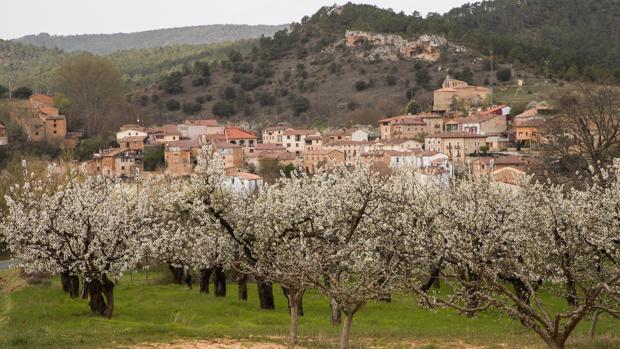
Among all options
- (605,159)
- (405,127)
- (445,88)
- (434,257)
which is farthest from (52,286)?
(445,88)

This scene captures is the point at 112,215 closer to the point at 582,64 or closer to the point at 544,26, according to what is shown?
the point at 582,64

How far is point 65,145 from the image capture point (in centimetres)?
10275

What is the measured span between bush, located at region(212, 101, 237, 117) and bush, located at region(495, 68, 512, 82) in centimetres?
4328

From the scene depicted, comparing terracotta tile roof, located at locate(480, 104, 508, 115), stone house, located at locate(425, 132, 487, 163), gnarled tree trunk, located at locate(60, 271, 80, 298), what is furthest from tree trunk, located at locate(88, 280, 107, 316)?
terracotta tile roof, located at locate(480, 104, 508, 115)

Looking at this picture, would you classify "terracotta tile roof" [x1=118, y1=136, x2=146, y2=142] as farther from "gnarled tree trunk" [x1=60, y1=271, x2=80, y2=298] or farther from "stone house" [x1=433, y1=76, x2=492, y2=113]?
"gnarled tree trunk" [x1=60, y1=271, x2=80, y2=298]

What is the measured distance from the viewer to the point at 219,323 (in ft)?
86.1

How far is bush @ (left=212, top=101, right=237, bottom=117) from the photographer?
134 metres

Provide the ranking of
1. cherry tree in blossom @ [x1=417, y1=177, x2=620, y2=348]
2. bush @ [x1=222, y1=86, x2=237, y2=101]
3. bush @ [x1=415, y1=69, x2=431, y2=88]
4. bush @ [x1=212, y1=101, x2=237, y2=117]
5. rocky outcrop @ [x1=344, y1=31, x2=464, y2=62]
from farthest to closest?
1. rocky outcrop @ [x1=344, y1=31, x2=464, y2=62]
2. bush @ [x1=222, y1=86, x2=237, y2=101]
3. bush @ [x1=415, y1=69, x2=431, y2=88]
4. bush @ [x1=212, y1=101, x2=237, y2=117]
5. cherry tree in blossom @ [x1=417, y1=177, x2=620, y2=348]

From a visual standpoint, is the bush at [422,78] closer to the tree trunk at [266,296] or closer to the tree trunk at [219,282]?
the tree trunk at [219,282]

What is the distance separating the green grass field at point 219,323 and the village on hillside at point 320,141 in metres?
47.7

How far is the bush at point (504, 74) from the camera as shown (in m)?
133

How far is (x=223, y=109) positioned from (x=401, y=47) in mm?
37463

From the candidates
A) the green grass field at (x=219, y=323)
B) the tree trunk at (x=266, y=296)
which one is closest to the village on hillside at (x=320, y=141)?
the green grass field at (x=219, y=323)

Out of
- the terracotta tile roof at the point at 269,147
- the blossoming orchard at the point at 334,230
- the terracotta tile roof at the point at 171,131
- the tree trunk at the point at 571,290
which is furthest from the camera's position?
the terracotta tile roof at the point at 171,131
